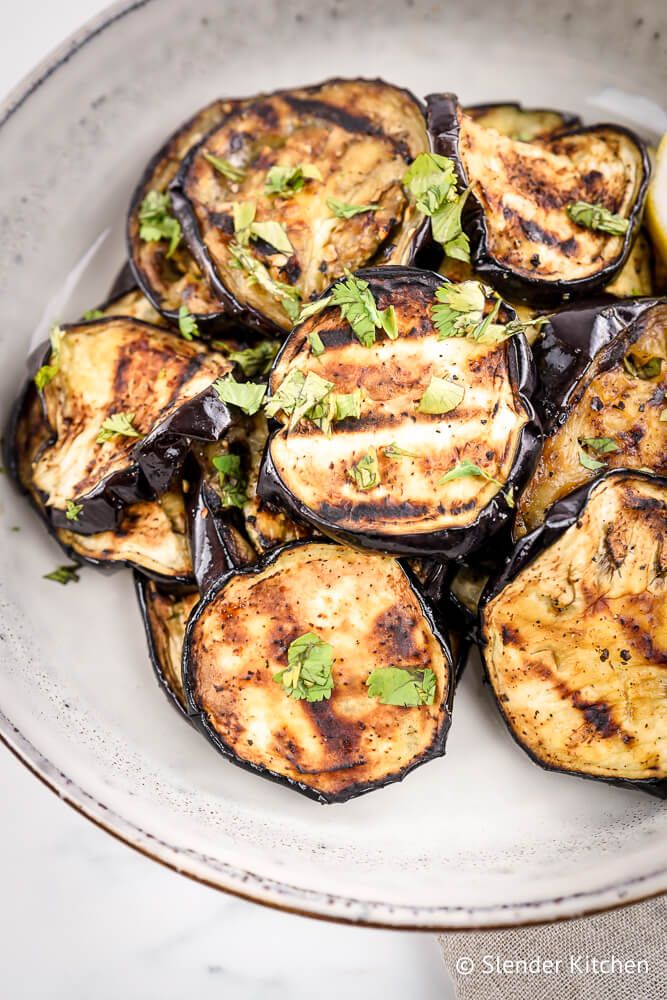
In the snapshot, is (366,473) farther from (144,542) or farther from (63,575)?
(63,575)

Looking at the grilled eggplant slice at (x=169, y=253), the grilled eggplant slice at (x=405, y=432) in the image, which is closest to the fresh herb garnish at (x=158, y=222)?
the grilled eggplant slice at (x=169, y=253)

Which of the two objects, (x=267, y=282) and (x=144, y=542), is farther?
(x=144, y=542)

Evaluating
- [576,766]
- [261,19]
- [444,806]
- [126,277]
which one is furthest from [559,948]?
[261,19]

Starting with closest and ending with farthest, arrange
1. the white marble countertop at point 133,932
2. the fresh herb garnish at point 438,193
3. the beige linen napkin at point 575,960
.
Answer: the fresh herb garnish at point 438,193
the beige linen napkin at point 575,960
the white marble countertop at point 133,932

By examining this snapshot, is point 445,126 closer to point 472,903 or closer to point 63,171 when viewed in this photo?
point 63,171

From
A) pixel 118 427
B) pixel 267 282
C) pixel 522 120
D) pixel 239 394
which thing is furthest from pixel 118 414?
pixel 522 120

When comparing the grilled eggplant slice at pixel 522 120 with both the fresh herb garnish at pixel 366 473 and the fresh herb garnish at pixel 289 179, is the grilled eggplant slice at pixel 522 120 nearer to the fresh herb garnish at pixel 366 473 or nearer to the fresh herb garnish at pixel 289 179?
the fresh herb garnish at pixel 289 179
